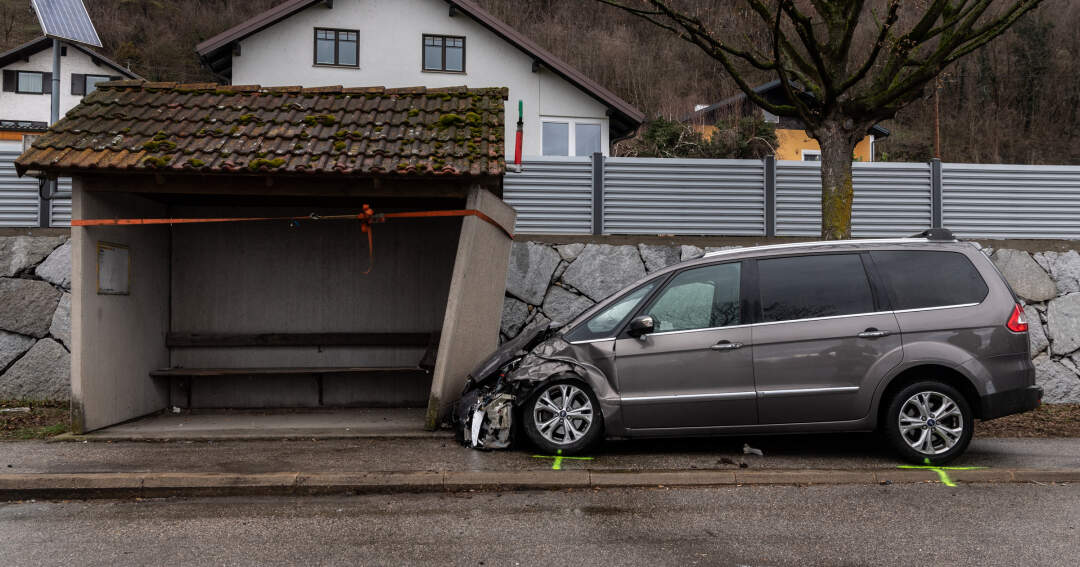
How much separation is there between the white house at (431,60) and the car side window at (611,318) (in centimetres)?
1584

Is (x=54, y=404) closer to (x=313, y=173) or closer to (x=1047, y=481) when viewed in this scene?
(x=313, y=173)

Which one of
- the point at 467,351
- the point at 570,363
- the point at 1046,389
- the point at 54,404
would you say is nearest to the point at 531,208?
the point at 467,351

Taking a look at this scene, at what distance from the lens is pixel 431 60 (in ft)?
78.4

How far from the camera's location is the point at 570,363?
6.98 m

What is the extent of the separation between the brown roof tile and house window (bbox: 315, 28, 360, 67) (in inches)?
564

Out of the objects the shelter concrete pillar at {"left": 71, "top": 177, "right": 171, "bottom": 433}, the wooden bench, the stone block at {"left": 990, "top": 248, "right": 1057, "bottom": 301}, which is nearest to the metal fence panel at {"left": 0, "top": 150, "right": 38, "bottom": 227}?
the shelter concrete pillar at {"left": 71, "top": 177, "right": 171, "bottom": 433}

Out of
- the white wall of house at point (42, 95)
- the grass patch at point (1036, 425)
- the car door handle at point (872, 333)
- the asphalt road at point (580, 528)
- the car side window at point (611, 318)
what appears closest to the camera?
the asphalt road at point (580, 528)

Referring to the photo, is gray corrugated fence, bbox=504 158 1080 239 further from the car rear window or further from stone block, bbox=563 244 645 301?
the car rear window

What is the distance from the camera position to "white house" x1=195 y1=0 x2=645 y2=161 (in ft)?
74.8

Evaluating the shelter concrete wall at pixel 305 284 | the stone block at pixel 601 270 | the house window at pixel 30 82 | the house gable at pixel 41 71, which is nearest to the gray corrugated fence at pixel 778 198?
the stone block at pixel 601 270

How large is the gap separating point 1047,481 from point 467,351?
5.23m

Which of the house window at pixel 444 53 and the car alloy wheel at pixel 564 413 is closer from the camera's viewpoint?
the car alloy wheel at pixel 564 413

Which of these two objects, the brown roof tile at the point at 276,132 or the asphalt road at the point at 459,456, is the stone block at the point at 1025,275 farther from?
the brown roof tile at the point at 276,132

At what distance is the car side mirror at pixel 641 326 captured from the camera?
22.4ft
